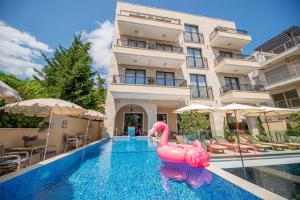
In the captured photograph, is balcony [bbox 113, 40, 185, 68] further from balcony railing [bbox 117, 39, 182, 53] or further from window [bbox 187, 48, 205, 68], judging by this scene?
window [bbox 187, 48, 205, 68]

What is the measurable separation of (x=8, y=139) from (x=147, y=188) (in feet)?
18.2

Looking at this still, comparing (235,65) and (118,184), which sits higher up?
(235,65)

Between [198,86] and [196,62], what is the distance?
337 centimetres

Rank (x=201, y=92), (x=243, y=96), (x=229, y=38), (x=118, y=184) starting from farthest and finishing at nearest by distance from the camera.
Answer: (x=229, y=38)
(x=201, y=92)
(x=243, y=96)
(x=118, y=184)

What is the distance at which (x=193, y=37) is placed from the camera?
18.0m

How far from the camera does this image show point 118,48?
12.6 m

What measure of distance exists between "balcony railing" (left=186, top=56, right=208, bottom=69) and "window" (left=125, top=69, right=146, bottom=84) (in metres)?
6.15

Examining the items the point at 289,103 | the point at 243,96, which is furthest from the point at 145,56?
the point at 289,103

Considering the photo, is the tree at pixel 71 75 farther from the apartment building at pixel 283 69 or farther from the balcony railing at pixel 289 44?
the balcony railing at pixel 289 44

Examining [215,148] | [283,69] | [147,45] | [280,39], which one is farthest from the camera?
[280,39]

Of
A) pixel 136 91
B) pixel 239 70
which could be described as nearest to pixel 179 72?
pixel 136 91

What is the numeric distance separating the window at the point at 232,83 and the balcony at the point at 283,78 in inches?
201

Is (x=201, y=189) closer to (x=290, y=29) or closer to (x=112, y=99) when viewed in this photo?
(x=112, y=99)

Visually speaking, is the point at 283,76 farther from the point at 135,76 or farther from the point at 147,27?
the point at 135,76
